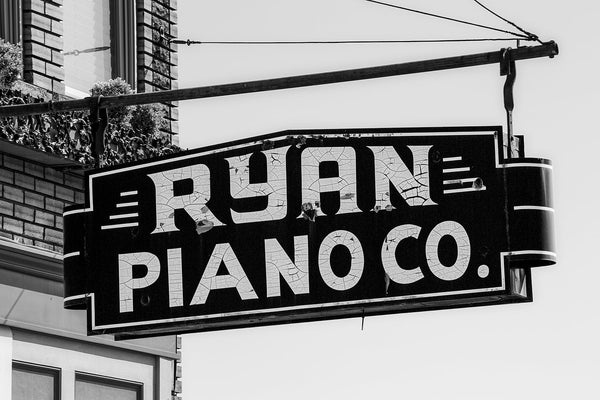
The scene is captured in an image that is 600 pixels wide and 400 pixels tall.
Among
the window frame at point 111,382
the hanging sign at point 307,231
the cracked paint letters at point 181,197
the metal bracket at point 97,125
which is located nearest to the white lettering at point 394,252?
the hanging sign at point 307,231

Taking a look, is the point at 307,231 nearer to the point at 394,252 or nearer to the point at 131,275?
the point at 394,252

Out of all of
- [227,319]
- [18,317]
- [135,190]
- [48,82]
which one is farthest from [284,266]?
[48,82]

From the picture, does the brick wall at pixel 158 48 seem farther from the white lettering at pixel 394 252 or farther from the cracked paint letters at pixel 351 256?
the white lettering at pixel 394 252

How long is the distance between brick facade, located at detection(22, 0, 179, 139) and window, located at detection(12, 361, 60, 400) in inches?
77.3

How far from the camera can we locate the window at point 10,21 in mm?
11109

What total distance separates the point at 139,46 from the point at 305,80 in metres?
Answer: 4.69

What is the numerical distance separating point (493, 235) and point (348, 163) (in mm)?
892

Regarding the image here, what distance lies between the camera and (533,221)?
7.76 metres

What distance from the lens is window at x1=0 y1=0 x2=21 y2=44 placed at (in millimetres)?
11109

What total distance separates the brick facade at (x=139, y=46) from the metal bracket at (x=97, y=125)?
7.79 feet

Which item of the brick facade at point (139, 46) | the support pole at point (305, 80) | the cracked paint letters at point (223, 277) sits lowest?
the cracked paint letters at point (223, 277)

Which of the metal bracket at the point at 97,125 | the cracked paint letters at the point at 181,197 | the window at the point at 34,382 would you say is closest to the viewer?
the cracked paint letters at the point at 181,197

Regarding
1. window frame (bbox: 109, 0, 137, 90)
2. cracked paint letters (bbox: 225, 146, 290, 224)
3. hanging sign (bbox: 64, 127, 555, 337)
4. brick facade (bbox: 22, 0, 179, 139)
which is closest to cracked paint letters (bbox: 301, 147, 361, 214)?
hanging sign (bbox: 64, 127, 555, 337)

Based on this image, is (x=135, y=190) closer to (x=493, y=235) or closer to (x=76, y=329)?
(x=493, y=235)
